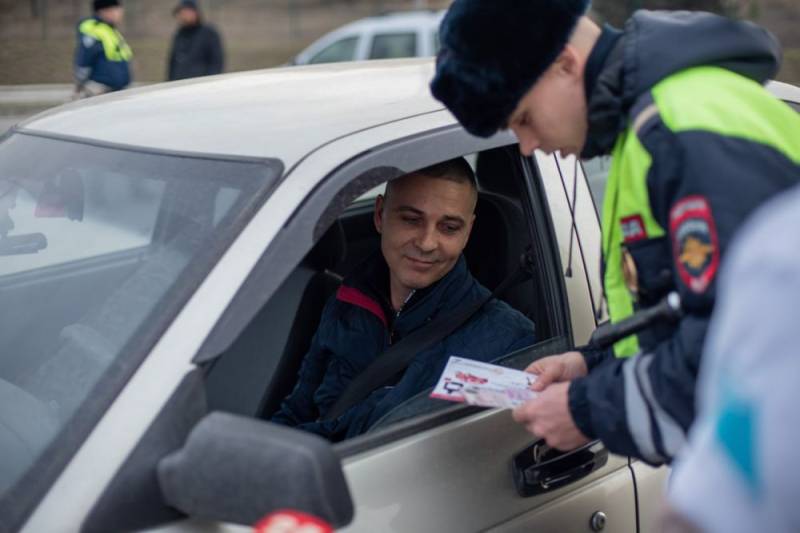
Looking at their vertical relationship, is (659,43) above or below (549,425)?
above

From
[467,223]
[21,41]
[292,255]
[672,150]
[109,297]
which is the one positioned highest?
[672,150]

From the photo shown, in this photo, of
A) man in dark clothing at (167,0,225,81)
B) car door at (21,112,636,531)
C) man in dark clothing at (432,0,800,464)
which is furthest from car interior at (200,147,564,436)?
man in dark clothing at (167,0,225,81)

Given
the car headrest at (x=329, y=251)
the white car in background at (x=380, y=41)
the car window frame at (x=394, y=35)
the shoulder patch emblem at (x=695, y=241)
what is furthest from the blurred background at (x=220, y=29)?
the shoulder patch emblem at (x=695, y=241)

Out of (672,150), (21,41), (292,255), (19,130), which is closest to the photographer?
(672,150)

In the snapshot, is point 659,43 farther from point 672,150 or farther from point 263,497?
point 263,497

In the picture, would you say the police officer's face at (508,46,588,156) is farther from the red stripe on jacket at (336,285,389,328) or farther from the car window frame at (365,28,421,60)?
the car window frame at (365,28,421,60)

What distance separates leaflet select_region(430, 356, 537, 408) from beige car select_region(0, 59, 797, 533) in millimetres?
44

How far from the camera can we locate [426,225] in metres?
2.46

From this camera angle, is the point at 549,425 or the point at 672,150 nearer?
the point at 672,150

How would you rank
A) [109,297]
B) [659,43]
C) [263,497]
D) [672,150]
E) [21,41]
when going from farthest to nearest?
1. [21,41]
2. [109,297]
3. [659,43]
4. [672,150]
5. [263,497]

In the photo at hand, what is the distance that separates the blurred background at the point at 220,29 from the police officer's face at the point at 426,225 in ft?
38.4

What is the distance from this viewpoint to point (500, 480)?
1925 mm

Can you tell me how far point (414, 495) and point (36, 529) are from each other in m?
0.63

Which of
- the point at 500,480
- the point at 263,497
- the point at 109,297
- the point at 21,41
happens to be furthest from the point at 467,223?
the point at 21,41
